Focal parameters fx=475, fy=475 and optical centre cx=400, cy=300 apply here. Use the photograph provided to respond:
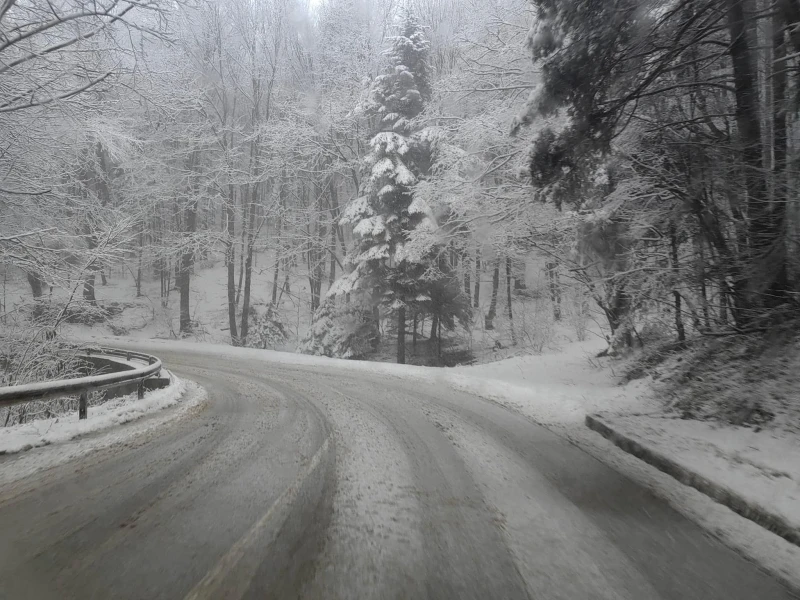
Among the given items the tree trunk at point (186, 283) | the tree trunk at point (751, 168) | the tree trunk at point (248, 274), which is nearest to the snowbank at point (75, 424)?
the tree trunk at point (751, 168)

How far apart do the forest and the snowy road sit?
4205mm

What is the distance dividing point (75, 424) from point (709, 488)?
7579 mm

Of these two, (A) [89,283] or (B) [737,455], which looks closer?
(B) [737,455]

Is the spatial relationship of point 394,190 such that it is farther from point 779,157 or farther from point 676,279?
point 779,157

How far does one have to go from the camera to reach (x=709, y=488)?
4312mm

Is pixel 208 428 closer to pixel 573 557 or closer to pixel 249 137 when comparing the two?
pixel 573 557

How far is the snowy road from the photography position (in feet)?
9.14

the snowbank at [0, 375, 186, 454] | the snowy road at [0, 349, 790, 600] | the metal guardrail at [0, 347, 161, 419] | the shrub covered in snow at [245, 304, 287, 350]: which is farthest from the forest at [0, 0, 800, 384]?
the snowy road at [0, 349, 790, 600]

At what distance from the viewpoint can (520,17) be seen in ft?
41.1

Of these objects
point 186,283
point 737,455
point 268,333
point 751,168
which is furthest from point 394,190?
point 737,455

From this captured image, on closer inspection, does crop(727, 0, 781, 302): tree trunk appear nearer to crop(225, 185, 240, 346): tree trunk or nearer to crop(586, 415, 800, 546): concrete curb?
crop(586, 415, 800, 546): concrete curb

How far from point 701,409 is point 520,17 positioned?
10.8 metres

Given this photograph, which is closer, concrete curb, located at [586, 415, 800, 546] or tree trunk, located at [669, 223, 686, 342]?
concrete curb, located at [586, 415, 800, 546]

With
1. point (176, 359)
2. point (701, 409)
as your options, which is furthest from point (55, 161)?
point (701, 409)
